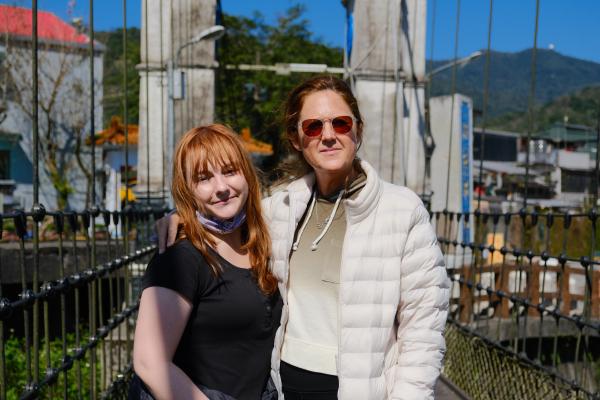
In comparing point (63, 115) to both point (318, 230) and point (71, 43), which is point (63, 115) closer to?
point (71, 43)

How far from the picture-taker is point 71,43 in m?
15.9

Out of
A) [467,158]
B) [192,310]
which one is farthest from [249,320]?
[467,158]

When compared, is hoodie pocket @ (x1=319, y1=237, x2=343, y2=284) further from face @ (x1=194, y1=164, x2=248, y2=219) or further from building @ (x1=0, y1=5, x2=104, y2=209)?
building @ (x1=0, y1=5, x2=104, y2=209)

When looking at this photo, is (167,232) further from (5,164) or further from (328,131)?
(5,164)

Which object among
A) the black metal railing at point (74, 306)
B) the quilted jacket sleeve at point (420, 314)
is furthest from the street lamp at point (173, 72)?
the quilted jacket sleeve at point (420, 314)

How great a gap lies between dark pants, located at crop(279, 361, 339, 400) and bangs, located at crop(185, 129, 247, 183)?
55cm

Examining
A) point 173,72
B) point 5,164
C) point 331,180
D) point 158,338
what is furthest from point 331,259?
point 5,164

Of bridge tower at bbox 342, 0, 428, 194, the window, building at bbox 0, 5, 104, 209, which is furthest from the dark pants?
the window

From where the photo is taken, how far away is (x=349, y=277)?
64.2 inches

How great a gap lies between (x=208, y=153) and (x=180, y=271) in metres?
0.29

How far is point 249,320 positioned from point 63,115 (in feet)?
52.1

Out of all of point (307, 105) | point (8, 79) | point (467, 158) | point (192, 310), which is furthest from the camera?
point (8, 79)

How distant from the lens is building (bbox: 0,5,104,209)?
1509cm

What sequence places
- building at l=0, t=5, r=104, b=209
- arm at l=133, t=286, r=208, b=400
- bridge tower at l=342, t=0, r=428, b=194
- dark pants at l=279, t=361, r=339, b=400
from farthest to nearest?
building at l=0, t=5, r=104, b=209, bridge tower at l=342, t=0, r=428, b=194, dark pants at l=279, t=361, r=339, b=400, arm at l=133, t=286, r=208, b=400
